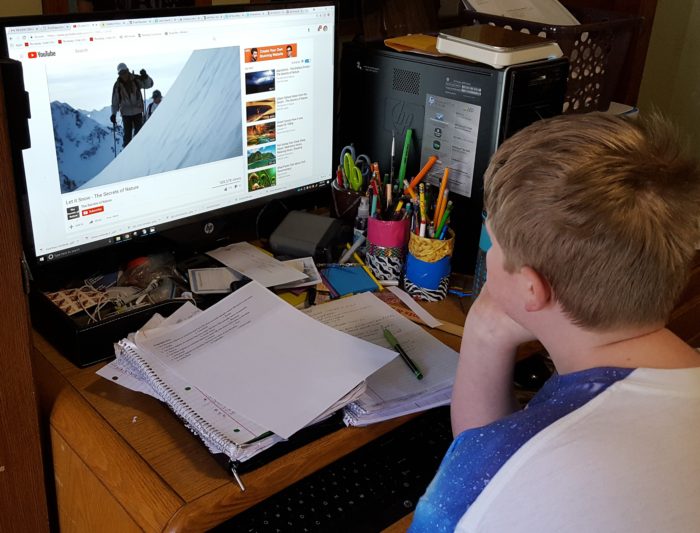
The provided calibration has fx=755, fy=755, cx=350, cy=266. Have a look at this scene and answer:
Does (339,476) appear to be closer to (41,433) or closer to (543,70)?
(41,433)

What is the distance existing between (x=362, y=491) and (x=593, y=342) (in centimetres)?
35

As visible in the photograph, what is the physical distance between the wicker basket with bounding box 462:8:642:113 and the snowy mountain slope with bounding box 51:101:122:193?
2.72 ft

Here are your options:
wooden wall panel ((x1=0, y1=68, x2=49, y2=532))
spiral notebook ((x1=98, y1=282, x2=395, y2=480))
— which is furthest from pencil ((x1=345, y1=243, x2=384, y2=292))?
wooden wall panel ((x1=0, y1=68, x2=49, y2=532))

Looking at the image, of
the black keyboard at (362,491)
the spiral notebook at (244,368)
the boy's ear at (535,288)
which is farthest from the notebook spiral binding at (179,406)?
the boy's ear at (535,288)

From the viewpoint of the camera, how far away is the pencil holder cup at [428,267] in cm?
121

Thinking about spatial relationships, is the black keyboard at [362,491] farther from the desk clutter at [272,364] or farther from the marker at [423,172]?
the marker at [423,172]

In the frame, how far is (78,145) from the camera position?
1.03 m

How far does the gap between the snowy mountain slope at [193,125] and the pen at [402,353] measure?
40 centimetres

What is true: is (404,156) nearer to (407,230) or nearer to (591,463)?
(407,230)

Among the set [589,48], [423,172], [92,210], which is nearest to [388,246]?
[423,172]

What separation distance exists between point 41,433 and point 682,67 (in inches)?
79.5

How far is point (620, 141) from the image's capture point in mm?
733

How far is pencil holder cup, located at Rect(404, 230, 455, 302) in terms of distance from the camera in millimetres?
1211

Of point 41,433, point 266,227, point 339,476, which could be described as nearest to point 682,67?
point 266,227
